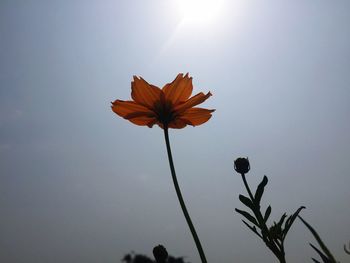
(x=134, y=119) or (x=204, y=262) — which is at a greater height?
(x=134, y=119)

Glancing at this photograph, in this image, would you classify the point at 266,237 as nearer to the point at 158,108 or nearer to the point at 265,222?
the point at 265,222

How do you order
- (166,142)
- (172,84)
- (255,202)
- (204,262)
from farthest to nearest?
(172,84), (255,202), (166,142), (204,262)

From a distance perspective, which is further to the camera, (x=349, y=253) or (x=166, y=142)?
(x=166, y=142)

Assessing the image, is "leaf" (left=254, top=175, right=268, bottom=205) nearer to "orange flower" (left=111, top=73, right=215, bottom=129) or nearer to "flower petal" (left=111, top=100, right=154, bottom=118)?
"orange flower" (left=111, top=73, right=215, bottom=129)

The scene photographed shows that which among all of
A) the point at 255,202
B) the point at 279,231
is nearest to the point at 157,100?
the point at 255,202

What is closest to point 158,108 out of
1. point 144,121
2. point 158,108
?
point 158,108

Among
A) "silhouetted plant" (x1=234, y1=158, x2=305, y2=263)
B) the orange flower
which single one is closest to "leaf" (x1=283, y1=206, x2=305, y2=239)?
"silhouetted plant" (x1=234, y1=158, x2=305, y2=263)

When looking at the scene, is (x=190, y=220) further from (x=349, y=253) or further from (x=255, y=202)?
(x=255, y=202)
